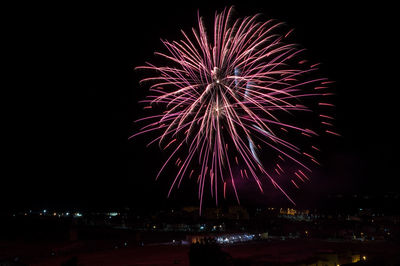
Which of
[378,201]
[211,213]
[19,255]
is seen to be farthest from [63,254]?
[378,201]

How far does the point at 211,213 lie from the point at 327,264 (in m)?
53.4

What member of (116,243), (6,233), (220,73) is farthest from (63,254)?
(220,73)

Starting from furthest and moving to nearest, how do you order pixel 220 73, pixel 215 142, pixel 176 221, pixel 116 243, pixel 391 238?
pixel 176 221 < pixel 391 238 < pixel 116 243 < pixel 215 142 < pixel 220 73

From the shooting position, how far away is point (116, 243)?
3222cm

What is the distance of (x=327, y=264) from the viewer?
1791 centimetres

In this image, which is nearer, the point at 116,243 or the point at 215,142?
the point at 215,142

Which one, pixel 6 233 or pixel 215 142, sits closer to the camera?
pixel 215 142

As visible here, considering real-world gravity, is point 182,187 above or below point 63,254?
above

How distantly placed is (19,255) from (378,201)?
3634 inches

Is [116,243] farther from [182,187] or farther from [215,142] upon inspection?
[182,187]

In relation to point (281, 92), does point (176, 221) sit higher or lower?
lower

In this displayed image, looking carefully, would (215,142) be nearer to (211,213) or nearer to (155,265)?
(155,265)

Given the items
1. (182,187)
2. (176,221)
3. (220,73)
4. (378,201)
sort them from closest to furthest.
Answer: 1. (220,73)
2. (176,221)
3. (182,187)
4. (378,201)

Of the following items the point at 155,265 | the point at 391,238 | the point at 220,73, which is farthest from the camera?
the point at 391,238
